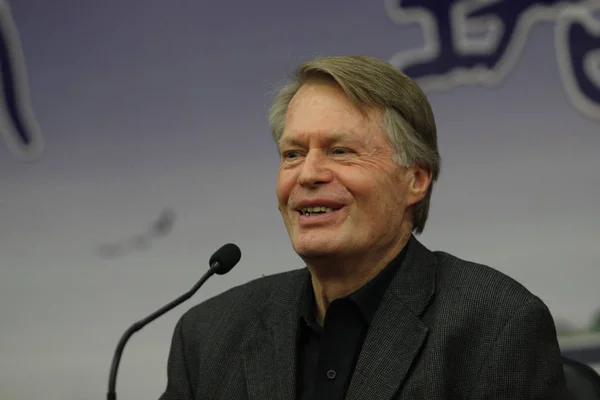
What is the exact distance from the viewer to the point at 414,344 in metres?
1.73

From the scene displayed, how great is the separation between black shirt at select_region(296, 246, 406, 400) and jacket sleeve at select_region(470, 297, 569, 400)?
0.28 meters

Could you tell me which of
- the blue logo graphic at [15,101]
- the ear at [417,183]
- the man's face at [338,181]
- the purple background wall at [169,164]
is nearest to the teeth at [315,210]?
the man's face at [338,181]

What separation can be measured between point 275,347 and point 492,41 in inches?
53.9

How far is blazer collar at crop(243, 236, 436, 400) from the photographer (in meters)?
1.71

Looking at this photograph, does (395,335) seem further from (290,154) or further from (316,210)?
(290,154)

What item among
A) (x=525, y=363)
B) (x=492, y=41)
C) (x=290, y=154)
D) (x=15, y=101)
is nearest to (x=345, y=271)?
(x=290, y=154)

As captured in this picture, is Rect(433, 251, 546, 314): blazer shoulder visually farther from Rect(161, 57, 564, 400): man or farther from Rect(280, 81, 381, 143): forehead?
Rect(280, 81, 381, 143): forehead

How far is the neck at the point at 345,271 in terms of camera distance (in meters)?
1.83

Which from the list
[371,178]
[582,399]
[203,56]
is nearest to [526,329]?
[582,399]

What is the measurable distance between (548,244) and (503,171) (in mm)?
266

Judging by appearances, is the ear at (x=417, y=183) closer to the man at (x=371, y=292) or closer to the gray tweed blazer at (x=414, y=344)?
the man at (x=371, y=292)

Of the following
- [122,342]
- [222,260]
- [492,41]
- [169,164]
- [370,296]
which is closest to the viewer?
[122,342]

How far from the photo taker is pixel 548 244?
2.71 meters

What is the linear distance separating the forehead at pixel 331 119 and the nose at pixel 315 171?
0.14 ft
